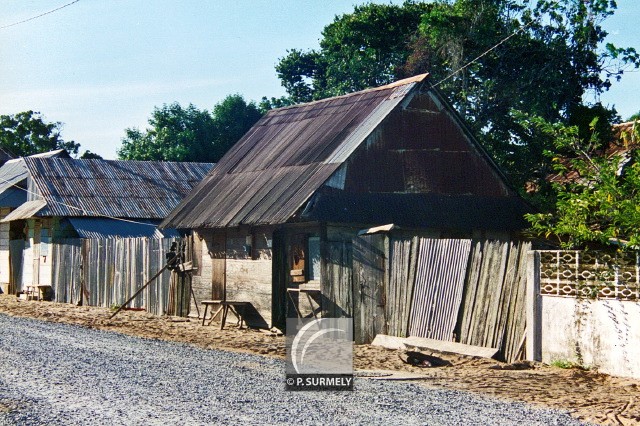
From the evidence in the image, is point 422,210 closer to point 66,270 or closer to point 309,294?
point 309,294

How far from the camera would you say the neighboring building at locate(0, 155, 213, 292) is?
3139cm

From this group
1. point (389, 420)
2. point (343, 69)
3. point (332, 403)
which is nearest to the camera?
point (389, 420)

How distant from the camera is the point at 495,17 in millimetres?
30672

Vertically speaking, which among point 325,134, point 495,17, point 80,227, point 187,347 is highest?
point 495,17

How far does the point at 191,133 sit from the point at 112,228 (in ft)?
68.1

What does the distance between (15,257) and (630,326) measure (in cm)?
2715

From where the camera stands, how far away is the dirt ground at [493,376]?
10.6 metres

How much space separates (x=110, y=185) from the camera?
34156 mm

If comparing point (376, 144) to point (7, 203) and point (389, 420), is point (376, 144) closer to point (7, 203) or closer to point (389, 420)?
point (389, 420)

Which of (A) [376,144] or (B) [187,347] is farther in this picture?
(A) [376,144]

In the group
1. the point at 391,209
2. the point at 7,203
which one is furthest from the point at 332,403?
the point at 7,203

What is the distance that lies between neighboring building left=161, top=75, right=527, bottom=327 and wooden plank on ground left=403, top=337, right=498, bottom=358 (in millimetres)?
2421

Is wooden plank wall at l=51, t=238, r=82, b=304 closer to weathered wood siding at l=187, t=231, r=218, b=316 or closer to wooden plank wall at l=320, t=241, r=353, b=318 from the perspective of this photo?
weathered wood siding at l=187, t=231, r=218, b=316

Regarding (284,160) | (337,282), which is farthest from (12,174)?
(337,282)
